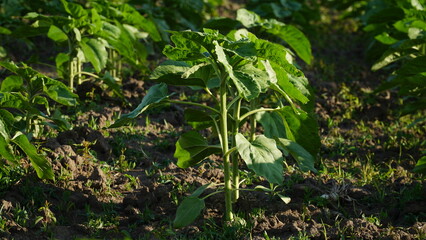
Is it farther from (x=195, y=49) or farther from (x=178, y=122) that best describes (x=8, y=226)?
(x=178, y=122)

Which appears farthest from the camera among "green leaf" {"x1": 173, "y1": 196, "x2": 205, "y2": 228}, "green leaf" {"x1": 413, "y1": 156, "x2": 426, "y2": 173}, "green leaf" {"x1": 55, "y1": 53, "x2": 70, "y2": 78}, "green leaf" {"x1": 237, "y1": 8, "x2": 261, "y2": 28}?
"green leaf" {"x1": 55, "y1": 53, "x2": 70, "y2": 78}

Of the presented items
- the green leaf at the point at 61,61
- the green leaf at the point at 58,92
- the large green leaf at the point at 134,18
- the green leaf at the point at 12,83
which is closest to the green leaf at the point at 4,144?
the green leaf at the point at 58,92

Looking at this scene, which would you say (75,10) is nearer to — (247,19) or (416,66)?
(247,19)

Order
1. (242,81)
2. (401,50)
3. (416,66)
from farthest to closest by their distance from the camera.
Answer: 1. (401,50)
2. (416,66)
3. (242,81)

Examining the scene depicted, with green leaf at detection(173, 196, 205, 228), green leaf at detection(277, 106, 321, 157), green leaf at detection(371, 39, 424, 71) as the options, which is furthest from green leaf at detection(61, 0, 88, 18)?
green leaf at detection(371, 39, 424, 71)

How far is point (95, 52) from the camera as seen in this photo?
5133 mm

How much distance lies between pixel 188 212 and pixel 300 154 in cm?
74

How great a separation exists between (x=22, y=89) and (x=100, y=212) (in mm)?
1071

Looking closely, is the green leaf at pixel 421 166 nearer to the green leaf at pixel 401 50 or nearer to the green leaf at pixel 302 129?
the green leaf at pixel 302 129

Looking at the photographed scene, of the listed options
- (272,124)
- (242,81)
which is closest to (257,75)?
(242,81)

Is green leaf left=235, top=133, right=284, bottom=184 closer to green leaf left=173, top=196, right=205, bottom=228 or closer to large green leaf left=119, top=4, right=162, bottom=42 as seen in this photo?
green leaf left=173, top=196, right=205, bottom=228

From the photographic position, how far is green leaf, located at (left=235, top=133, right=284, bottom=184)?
330 centimetres

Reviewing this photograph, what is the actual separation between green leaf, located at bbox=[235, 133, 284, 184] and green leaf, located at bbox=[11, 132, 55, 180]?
3.86 feet

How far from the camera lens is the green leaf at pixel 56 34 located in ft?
16.5
